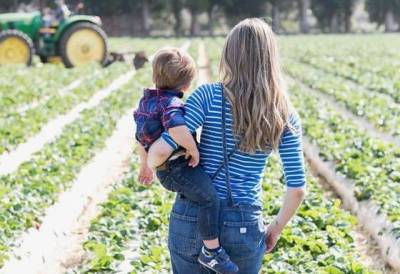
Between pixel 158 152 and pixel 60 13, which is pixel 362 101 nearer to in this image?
pixel 60 13

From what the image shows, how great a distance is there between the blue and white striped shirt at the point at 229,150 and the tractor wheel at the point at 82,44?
19.9m

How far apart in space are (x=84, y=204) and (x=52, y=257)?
1822 mm

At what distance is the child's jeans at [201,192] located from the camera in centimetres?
338

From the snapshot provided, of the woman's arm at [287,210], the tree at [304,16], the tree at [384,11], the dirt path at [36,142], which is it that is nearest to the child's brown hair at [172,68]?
the woman's arm at [287,210]

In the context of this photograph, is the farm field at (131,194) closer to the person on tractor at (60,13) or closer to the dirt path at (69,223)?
the dirt path at (69,223)

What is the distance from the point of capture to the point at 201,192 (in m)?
3.37

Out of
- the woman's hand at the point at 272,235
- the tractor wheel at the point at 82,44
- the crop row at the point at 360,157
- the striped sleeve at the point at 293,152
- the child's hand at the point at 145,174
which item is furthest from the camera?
the tractor wheel at the point at 82,44

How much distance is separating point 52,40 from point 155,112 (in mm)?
20378

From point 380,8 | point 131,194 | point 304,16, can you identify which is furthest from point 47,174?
point 380,8

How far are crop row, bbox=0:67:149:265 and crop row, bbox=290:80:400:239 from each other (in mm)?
3422

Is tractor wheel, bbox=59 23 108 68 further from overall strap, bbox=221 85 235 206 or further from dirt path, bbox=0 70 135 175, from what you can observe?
overall strap, bbox=221 85 235 206

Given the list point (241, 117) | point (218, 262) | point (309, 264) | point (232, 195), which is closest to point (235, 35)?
point (241, 117)

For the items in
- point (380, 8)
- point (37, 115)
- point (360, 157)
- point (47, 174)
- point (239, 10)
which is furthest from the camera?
point (380, 8)

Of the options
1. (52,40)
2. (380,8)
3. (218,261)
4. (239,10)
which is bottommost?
(380,8)
